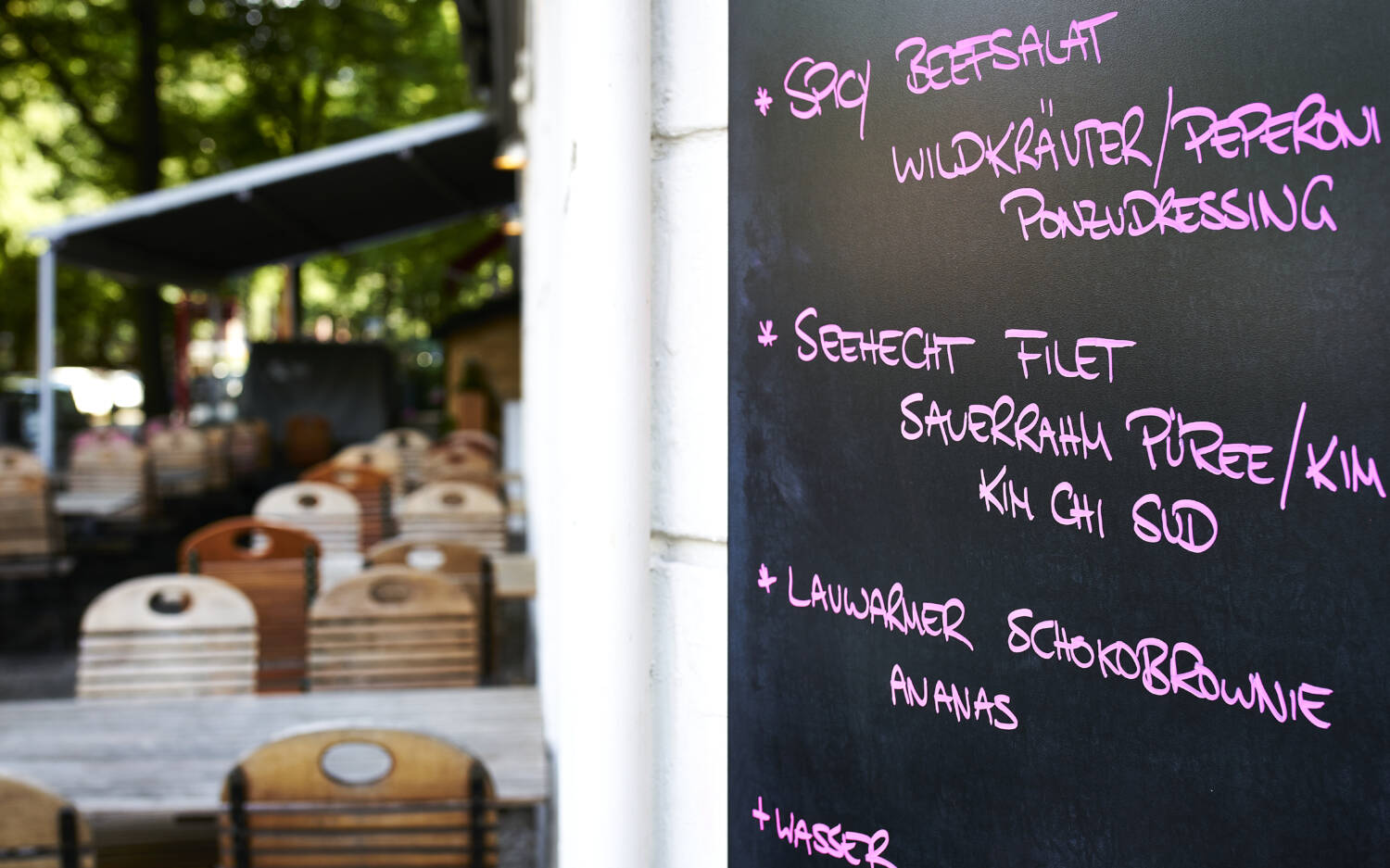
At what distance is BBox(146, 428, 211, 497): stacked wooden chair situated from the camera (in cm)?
1080

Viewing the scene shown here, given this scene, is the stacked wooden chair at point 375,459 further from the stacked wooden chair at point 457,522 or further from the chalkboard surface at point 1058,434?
the chalkboard surface at point 1058,434

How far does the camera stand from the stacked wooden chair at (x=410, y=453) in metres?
9.58

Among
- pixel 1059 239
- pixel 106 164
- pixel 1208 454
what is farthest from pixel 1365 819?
pixel 106 164

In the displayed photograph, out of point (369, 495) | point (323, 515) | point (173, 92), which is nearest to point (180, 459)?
point (369, 495)

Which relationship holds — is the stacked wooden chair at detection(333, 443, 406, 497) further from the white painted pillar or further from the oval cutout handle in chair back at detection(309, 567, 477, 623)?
the white painted pillar

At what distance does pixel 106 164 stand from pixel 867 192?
72.3ft

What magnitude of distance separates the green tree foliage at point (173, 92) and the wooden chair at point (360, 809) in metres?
16.2

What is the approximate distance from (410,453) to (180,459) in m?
2.53

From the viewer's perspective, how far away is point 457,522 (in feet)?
19.9

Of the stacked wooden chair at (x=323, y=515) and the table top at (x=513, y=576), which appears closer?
the table top at (x=513, y=576)

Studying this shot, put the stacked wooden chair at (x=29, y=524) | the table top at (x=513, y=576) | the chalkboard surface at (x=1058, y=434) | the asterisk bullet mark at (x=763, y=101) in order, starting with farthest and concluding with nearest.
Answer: the stacked wooden chair at (x=29, y=524), the table top at (x=513, y=576), the asterisk bullet mark at (x=763, y=101), the chalkboard surface at (x=1058, y=434)

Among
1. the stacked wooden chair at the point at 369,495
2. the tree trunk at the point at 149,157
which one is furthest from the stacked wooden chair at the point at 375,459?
the tree trunk at the point at 149,157

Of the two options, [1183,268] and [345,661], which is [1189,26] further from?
[345,661]

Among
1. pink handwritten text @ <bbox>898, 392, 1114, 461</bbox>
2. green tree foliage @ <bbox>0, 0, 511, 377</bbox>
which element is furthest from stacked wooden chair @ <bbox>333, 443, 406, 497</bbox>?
green tree foliage @ <bbox>0, 0, 511, 377</bbox>
